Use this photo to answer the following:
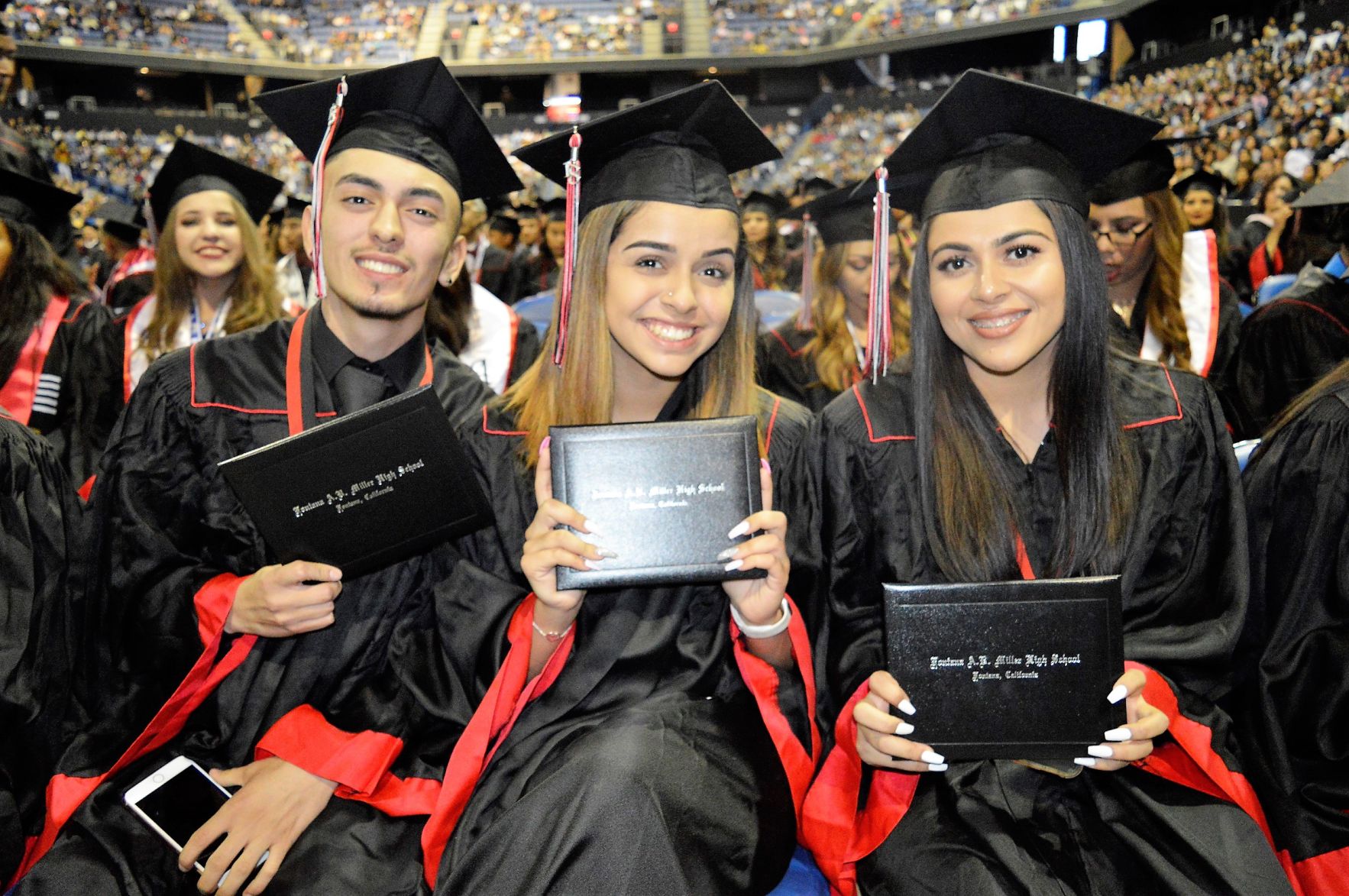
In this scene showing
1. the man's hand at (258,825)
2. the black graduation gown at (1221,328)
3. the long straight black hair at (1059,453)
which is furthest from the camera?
the black graduation gown at (1221,328)

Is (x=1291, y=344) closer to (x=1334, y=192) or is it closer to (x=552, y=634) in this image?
(x=1334, y=192)

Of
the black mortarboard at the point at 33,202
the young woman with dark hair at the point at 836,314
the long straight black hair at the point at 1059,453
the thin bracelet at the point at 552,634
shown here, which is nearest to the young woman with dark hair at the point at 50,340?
the black mortarboard at the point at 33,202

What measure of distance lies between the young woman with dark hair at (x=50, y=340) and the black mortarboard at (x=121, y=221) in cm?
393

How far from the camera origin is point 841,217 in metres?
4.92

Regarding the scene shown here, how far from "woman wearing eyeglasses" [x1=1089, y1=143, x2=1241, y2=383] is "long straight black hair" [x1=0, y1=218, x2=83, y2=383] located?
397cm

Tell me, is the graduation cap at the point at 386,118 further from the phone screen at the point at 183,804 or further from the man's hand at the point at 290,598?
the phone screen at the point at 183,804

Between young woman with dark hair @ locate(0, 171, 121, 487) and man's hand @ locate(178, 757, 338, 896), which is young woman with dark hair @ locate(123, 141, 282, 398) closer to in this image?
young woman with dark hair @ locate(0, 171, 121, 487)

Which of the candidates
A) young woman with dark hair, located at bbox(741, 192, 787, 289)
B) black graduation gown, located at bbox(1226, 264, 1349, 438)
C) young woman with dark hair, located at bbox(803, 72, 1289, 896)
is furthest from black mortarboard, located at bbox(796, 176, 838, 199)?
young woman with dark hair, located at bbox(803, 72, 1289, 896)

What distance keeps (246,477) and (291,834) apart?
677 mm

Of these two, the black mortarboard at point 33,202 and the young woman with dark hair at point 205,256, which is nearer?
the black mortarboard at point 33,202

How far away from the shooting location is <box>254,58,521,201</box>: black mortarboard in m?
2.45

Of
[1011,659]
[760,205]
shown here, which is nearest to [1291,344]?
[1011,659]

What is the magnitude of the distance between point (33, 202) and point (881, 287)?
309 cm

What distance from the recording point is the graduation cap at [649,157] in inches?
88.5
